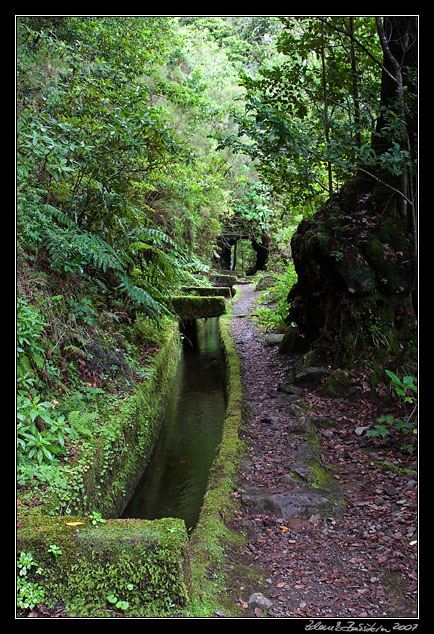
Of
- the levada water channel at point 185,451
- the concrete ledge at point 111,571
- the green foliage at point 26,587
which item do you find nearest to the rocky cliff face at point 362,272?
the levada water channel at point 185,451

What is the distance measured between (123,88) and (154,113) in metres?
2.60

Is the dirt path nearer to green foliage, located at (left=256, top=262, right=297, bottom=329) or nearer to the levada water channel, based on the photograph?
the levada water channel

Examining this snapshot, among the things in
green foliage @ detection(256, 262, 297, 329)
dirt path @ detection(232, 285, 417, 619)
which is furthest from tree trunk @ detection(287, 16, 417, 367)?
green foliage @ detection(256, 262, 297, 329)

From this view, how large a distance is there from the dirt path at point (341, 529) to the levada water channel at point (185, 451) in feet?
3.78

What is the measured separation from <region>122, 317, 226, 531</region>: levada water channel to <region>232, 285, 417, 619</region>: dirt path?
1153 mm

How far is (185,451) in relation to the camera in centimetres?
659

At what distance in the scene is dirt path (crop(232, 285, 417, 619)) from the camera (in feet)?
8.26

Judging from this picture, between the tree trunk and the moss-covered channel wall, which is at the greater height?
the tree trunk

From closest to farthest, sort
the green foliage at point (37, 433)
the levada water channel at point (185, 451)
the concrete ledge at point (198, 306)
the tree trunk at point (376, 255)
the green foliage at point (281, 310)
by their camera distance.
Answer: the green foliage at point (37, 433) < the levada water channel at point (185, 451) < the tree trunk at point (376, 255) < the green foliage at point (281, 310) < the concrete ledge at point (198, 306)

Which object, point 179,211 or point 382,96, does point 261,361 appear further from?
point 179,211

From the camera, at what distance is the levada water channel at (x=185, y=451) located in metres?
5.04

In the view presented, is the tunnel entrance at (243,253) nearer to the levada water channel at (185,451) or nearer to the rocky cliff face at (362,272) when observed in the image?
the levada water channel at (185,451)

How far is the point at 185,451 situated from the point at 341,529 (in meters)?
3.73

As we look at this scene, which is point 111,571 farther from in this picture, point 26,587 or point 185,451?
point 185,451
